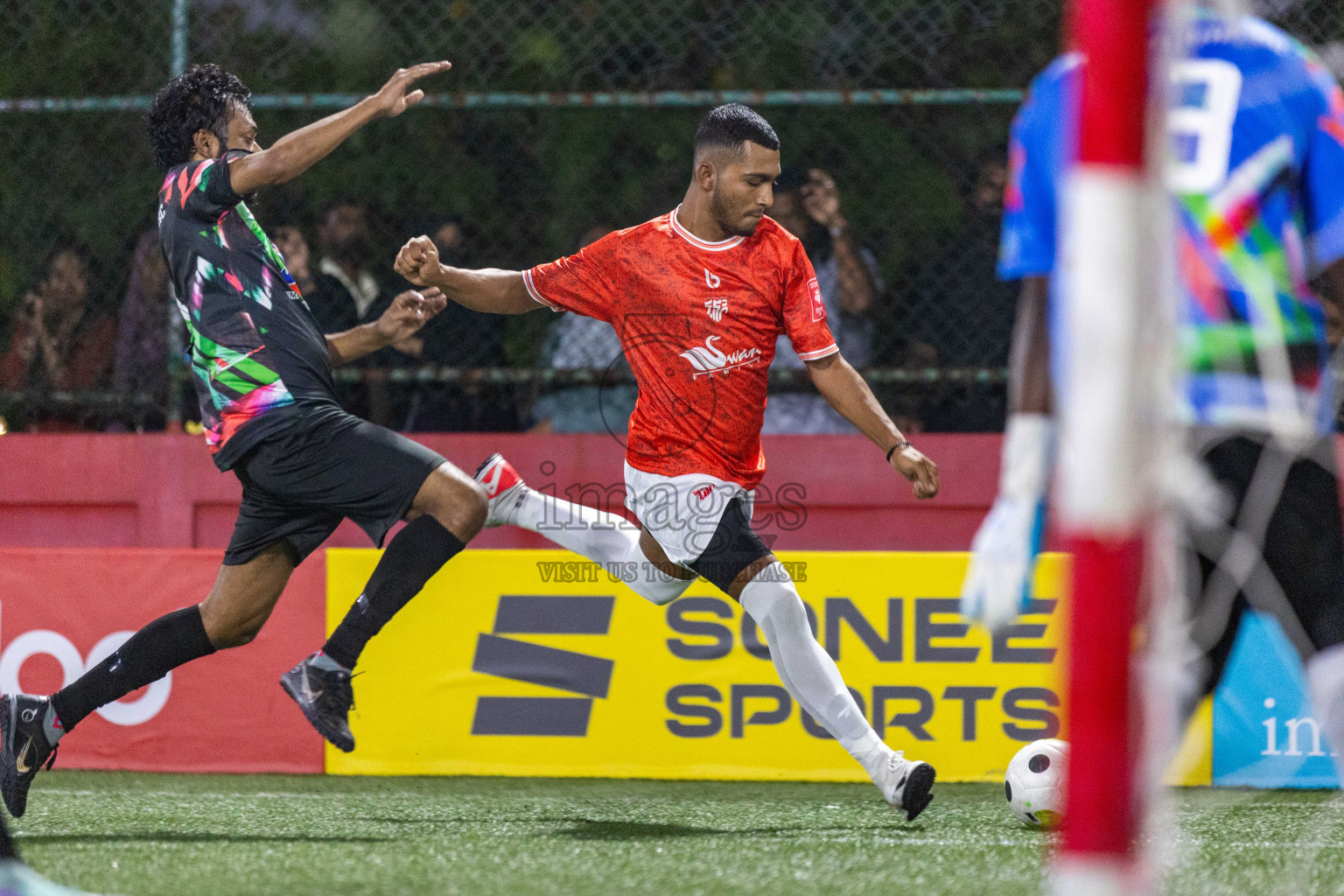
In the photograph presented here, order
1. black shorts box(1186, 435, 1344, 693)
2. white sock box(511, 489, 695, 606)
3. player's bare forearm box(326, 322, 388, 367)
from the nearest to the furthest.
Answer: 1. black shorts box(1186, 435, 1344, 693)
2. white sock box(511, 489, 695, 606)
3. player's bare forearm box(326, 322, 388, 367)

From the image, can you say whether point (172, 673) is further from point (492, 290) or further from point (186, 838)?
point (492, 290)

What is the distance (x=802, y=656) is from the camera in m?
4.15

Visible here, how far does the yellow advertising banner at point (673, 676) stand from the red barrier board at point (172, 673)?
27 centimetres

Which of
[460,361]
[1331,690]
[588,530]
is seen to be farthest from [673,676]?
[1331,690]

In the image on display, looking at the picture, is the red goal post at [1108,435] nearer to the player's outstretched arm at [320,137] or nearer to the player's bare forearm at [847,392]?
the player's bare forearm at [847,392]

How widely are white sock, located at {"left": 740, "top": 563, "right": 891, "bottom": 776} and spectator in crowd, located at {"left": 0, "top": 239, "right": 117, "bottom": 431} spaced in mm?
3647

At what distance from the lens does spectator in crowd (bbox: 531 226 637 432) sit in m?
6.10

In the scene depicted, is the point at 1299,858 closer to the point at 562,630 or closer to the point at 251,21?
the point at 562,630

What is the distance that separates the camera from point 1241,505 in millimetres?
2688

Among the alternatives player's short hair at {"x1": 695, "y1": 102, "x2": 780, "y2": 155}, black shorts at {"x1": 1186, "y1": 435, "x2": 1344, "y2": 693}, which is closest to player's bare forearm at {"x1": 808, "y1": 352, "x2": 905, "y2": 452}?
player's short hair at {"x1": 695, "y1": 102, "x2": 780, "y2": 155}

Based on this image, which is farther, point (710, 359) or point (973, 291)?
point (973, 291)

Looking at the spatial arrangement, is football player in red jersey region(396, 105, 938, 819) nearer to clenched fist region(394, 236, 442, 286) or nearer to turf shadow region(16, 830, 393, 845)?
clenched fist region(394, 236, 442, 286)

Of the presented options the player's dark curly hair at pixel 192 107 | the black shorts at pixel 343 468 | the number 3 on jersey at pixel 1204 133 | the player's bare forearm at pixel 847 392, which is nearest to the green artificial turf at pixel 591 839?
the black shorts at pixel 343 468

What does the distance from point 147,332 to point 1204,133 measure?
4.97 m
